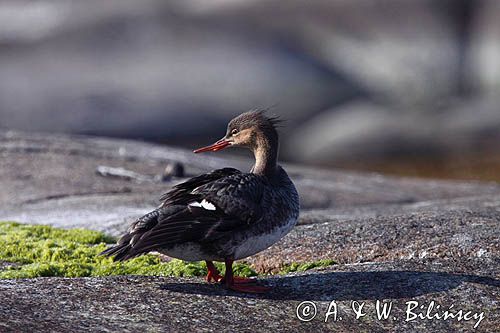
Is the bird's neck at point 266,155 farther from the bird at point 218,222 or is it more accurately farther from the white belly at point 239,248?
the white belly at point 239,248

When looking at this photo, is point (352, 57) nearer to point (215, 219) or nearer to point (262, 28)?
point (262, 28)

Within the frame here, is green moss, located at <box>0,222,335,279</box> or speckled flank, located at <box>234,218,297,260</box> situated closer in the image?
speckled flank, located at <box>234,218,297,260</box>

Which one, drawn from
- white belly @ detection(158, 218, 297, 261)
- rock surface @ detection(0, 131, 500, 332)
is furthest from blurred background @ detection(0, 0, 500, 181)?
white belly @ detection(158, 218, 297, 261)

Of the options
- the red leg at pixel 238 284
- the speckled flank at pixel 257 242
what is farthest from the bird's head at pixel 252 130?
the red leg at pixel 238 284

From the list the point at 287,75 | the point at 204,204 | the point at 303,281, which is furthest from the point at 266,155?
the point at 287,75

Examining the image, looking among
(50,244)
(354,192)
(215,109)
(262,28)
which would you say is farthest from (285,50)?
(50,244)

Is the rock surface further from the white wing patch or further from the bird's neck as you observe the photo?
the bird's neck

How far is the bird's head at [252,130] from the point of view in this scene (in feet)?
32.8

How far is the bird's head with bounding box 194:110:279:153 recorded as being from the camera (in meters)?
9.98

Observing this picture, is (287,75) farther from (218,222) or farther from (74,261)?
(218,222)

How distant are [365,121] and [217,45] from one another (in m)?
6.52

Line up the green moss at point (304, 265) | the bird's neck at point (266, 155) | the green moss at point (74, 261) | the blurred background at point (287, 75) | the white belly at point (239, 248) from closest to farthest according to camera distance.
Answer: the white belly at point (239, 248) → the bird's neck at point (266, 155) → the green moss at point (74, 261) → the green moss at point (304, 265) → the blurred background at point (287, 75)

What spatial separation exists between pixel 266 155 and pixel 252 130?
314 millimetres

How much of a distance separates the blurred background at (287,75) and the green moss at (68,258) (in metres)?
17.2
